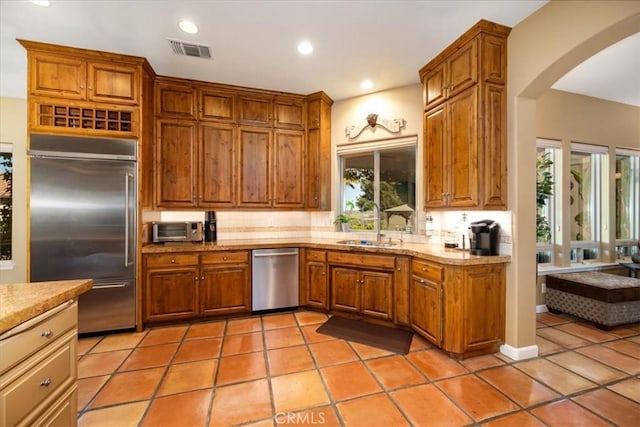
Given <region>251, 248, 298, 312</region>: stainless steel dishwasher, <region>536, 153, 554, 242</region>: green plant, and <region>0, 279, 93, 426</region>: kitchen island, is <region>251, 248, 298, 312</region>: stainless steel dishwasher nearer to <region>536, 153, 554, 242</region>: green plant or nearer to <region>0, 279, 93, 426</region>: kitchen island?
<region>0, 279, 93, 426</region>: kitchen island

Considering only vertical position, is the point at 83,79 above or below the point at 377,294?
above

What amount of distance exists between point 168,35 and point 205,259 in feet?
7.59

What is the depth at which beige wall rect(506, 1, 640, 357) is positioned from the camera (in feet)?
7.16

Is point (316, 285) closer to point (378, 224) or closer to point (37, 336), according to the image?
point (378, 224)

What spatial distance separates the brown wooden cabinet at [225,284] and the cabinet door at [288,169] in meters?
0.97

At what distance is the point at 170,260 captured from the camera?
3143 millimetres

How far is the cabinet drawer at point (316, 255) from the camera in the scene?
3.48m

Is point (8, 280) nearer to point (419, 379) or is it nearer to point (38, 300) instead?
point (38, 300)

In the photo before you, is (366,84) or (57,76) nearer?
(57,76)

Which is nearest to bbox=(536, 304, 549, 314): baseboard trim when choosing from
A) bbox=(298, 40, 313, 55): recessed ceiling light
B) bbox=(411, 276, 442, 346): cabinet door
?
bbox=(411, 276, 442, 346): cabinet door

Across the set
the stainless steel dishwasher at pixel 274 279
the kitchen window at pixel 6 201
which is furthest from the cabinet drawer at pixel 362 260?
the kitchen window at pixel 6 201

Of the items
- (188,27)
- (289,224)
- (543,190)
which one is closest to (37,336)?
(188,27)

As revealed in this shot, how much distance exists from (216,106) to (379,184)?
2.43m

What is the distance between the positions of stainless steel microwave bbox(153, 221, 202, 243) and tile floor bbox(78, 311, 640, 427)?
109cm
